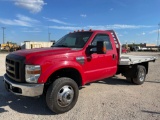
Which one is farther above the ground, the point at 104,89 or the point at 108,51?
the point at 108,51

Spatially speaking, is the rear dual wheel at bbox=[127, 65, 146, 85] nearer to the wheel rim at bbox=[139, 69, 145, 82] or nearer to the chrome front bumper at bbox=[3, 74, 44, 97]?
the wheel rim at bbox=[139, 69, 145, 82]

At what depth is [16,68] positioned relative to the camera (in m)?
4.54

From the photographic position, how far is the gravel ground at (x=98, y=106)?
447 cm

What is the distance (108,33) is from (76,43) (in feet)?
4.13

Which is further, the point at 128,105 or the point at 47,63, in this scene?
the point at 128,105

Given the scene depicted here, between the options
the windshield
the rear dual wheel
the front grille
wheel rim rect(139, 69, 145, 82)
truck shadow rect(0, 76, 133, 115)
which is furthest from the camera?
wheel rim rect(139, 69, 145, 82)

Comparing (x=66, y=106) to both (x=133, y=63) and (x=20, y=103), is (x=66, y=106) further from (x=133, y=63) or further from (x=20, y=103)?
(x=133, y=63)

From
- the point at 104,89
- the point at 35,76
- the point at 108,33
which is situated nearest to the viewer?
the point at 35,76

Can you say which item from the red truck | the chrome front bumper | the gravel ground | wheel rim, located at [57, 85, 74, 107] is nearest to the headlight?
the red truck

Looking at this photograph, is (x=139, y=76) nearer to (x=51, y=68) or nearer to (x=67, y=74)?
(x=67, y=74)

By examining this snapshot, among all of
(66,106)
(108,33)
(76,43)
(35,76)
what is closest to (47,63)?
(35,76)

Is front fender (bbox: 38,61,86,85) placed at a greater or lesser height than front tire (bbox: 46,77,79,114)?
greater

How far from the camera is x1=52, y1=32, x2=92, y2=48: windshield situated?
5637 mm

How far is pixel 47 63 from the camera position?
14.4ft
